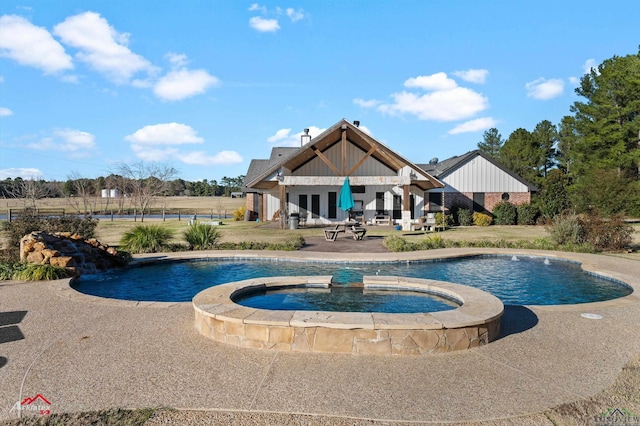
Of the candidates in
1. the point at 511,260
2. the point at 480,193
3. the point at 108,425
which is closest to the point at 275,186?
the point at 480,193

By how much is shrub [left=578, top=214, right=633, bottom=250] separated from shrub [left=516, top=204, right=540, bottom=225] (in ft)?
40.4

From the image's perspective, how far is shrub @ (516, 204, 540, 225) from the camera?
2711 centimetres

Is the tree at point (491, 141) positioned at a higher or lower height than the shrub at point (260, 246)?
higher

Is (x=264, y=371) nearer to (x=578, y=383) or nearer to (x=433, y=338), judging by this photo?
(x=433, y=338)

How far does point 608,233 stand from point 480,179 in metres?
15.1

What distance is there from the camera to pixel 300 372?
446cm

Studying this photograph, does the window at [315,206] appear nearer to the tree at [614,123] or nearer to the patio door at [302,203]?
the patio door at [302,203]

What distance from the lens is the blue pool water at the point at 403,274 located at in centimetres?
909

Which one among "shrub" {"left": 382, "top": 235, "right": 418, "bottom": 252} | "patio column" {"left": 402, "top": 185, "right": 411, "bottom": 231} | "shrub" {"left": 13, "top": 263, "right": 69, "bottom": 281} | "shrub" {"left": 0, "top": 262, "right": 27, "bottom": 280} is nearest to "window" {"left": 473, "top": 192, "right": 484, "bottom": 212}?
"patio column" {"left": 402, "top": 185, "right": 411, "bottom": 231}

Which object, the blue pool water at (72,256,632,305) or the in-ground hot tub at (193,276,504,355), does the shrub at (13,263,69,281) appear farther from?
the in-ground hot tub at (193,276,504,355)

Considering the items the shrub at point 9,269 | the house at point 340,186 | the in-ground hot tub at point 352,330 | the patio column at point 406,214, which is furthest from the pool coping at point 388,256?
the house at point 340,186

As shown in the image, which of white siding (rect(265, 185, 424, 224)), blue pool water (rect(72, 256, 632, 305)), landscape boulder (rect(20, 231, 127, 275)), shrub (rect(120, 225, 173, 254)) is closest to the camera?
blue pool water (rect(72, 256, 632, 305))

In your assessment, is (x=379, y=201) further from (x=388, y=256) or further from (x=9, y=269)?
(x=9, y=269)

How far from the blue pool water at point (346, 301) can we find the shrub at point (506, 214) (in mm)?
21984
